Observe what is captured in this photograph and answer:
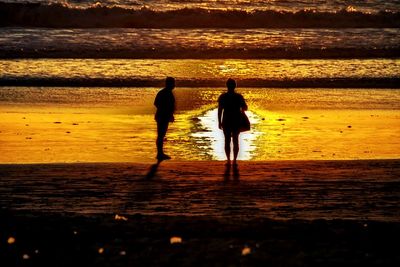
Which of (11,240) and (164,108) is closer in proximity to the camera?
(11,240)

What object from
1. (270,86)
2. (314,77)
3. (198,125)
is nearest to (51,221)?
(198,125)

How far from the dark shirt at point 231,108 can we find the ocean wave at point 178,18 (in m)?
36.5

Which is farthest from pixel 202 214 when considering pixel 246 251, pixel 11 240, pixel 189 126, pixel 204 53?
pixel 204 53

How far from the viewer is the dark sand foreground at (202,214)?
8.22 meters

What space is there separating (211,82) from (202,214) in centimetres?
2000

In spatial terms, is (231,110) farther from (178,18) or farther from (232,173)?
(178,18)

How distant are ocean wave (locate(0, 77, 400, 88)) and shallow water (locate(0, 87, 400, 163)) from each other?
178 cm

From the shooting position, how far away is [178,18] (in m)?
53.6

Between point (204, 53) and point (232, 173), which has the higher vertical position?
point (232, 173)

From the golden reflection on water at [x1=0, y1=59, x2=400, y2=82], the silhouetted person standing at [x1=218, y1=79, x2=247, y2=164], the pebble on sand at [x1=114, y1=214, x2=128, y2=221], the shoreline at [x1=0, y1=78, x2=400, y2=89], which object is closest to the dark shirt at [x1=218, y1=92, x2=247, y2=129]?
the silhouetted person standing at [x1=218, y1=79, x2=247, y2=164]

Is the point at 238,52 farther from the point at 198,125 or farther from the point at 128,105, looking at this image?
the point at 198,125

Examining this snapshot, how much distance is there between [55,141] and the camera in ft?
59.3

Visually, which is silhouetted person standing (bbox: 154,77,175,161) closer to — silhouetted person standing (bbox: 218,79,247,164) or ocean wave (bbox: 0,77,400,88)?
silhouetted person standing (bbox: 218,79,247,164)

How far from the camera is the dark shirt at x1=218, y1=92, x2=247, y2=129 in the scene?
15.0m
